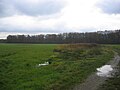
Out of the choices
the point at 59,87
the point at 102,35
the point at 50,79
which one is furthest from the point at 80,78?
the point at 102,35

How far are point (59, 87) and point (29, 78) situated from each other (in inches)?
215

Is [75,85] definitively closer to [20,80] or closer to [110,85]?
[110,85]

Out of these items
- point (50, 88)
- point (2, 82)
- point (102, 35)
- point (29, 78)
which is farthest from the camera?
point (102, 35)

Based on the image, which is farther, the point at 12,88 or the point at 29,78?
the point at 29,78

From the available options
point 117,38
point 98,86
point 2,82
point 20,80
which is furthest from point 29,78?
point 117,38

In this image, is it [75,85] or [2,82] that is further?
[2,82]

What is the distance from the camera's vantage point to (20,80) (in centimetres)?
2344

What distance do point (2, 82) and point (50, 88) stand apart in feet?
17.6

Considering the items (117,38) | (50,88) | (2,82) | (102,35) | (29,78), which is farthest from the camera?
(102,35)

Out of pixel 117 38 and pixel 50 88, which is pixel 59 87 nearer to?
pixel 50 88

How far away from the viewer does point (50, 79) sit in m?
23.2

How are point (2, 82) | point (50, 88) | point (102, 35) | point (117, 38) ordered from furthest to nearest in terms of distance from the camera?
point (102, 35) → point (117, 38) → point (2, 82) → point (50, 88)

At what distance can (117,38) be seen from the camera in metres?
164

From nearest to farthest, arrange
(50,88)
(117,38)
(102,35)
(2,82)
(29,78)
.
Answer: (50,88) < (2,82) < (29,78) < (117,38) < (102,35)
